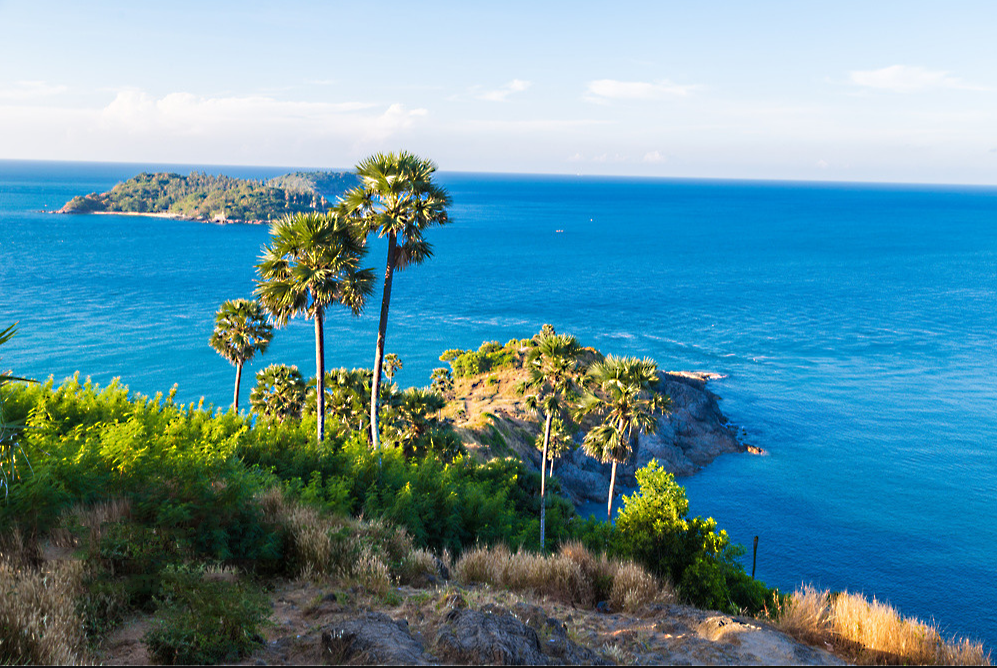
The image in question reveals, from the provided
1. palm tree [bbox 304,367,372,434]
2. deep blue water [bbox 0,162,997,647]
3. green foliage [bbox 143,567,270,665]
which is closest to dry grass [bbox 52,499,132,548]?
green foliage [bbox 143,567,270,665]

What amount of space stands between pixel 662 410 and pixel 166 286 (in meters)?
110

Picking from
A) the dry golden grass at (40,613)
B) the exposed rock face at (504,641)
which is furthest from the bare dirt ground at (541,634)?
the dry golden grass at (40,613)

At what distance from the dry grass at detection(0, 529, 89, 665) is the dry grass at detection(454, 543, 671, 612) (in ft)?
22.8

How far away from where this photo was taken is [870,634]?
10.2 meters

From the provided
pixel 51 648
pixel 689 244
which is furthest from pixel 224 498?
pixel 689 244

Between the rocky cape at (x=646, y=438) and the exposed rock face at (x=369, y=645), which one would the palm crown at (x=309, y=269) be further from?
the rocky cape at (x=646, y=438)

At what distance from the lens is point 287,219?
25.2 meters

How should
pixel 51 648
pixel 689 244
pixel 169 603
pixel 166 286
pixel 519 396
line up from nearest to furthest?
1. pixel 51 648
2. pixel 169 603
3. pixel 519 396
4. pixel 166 286
5. pixel 689 244

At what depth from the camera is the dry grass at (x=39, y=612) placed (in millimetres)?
6434

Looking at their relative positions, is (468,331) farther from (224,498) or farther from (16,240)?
(16,240)

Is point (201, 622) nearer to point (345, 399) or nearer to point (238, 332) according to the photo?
point (345, 399)

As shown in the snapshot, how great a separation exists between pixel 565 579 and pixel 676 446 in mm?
54293

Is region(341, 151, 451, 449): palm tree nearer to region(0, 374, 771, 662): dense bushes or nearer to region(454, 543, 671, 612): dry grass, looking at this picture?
region(0, 374, 771, 662): dense bushes

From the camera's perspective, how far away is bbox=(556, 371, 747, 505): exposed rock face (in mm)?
56250
